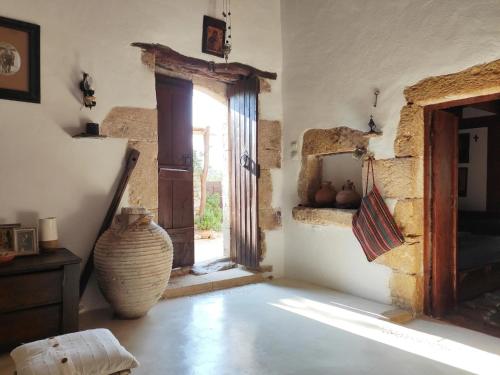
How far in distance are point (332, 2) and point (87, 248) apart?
3.07m

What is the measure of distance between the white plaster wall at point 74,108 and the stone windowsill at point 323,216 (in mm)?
1792

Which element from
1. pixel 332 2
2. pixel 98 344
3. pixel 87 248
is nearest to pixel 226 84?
pixel 332 2

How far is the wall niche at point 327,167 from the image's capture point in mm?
3383

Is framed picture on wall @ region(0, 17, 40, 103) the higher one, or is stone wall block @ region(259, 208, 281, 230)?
framed picture on wall @ region(0, 17, 40, 103)

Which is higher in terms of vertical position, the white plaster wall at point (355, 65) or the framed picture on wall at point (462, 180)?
the white plaster wall at point (355, 65)

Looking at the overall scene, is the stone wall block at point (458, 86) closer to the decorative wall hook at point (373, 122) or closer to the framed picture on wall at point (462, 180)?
the decorative wall hook at point (373, 122)

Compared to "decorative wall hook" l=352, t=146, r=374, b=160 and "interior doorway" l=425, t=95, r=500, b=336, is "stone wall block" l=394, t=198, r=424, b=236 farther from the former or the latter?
"decorative wall hook" l=352, t=146, r=374, b=160

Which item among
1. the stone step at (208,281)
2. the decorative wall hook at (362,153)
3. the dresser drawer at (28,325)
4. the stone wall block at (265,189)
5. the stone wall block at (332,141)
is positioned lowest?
the stone step at (208,281)

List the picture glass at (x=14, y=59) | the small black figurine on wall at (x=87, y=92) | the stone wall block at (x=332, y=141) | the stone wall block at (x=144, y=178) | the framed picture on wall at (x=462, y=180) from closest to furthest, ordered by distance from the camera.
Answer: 1. the picture glass at (x=14, y=59)
2. the small black figurine on wall at (x=87, y=92)
3. the stone wall block at (x=144, y=178)
4. the stone wall block at (x=332, y=141)
5. the framed picture on wall at (x=462, y=180)

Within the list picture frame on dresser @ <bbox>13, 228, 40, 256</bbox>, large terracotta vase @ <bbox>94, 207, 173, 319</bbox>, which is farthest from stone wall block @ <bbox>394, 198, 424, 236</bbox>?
picture frame on dresser @ <bbox>13, 228, 40, 256</bbox>

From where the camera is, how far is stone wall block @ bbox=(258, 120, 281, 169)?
3.94 metres

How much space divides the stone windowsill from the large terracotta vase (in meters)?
1.51

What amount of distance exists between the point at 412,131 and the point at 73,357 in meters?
2.63

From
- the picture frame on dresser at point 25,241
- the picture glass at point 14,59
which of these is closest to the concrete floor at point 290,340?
the picture frame on dresser at point 25,241
